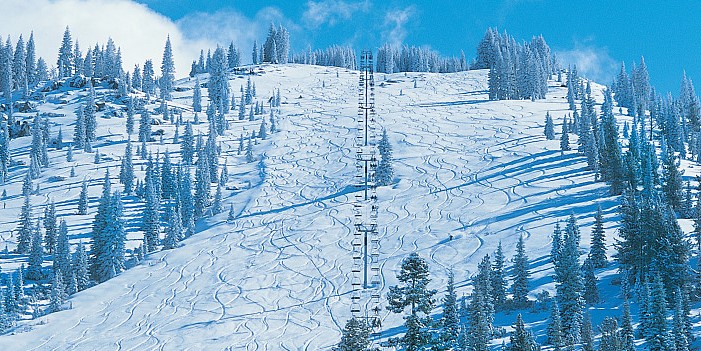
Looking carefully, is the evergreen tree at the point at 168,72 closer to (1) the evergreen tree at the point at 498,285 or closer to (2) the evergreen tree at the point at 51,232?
(2) the evergreen tree at the point at 51,232

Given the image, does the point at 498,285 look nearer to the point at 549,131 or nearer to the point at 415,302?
the point at 415,302

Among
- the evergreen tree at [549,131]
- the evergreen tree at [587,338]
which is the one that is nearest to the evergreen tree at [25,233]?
the evergreen tree at [587,338]

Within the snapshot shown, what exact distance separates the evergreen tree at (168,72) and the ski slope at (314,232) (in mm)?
46323

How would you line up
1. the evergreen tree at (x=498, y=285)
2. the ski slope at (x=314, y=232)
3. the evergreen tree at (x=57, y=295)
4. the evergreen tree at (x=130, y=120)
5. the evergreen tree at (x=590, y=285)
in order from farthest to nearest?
the evergreen tree at (x=130, y=120), the evergreen tree at (x=57, y=295), the ski slope at (x=314, y=232), the evergreen tree at (x=498, y=285), the evergreen tree at (x=590, y=285)

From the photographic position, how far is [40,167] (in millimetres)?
123125

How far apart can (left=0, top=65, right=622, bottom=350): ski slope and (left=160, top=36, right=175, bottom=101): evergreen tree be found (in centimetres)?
4632

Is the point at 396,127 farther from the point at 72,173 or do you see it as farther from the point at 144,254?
the point at 144,254

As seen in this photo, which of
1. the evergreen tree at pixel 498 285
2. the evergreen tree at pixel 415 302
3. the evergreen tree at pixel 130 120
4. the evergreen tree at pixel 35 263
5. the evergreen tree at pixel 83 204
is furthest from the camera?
the evergreen tree at pixel 130 120

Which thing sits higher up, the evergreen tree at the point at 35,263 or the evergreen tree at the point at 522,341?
the evergreen tree at the point at 522,341

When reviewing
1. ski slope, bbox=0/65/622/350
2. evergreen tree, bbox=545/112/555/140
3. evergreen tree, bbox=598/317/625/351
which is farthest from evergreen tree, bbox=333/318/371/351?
evergreen tree, bbox=545/112/555/140

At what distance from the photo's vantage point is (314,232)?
85.9 metres

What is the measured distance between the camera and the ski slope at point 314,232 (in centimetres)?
6331

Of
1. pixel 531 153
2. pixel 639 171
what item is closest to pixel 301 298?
pixel 639 171

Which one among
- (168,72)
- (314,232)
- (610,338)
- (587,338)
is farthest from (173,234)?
(168,72)
